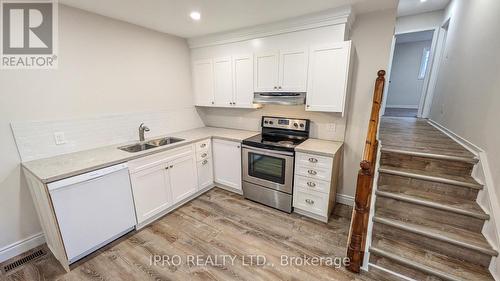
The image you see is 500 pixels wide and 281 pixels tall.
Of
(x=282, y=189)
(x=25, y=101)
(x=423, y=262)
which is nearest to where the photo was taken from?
(x=423, y=262)

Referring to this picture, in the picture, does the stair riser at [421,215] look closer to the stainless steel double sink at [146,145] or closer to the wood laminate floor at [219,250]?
the wood laminate floor at [219,250]

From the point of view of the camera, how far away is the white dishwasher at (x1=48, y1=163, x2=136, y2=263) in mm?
1728

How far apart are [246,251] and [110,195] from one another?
1.52 meters

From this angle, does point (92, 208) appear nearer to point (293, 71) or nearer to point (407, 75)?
point (293, 71)

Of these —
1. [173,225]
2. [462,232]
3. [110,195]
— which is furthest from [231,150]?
[462,232]

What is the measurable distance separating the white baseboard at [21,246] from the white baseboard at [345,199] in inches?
145

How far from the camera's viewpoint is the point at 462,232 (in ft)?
5.71

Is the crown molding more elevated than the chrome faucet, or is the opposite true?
the crown molding

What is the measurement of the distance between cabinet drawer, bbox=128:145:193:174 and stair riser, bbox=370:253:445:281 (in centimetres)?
243

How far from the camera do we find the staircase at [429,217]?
1.61 m

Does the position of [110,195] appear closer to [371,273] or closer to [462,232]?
[371,273]

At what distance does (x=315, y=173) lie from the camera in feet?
7.80

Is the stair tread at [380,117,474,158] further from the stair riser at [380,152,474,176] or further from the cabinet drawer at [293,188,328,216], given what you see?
the cabinet drawer at [293,188,328,216]

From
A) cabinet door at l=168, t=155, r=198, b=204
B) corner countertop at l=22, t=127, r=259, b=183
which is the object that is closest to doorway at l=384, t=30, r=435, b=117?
cabinet door at l=168, t=155, r=198, b=204
